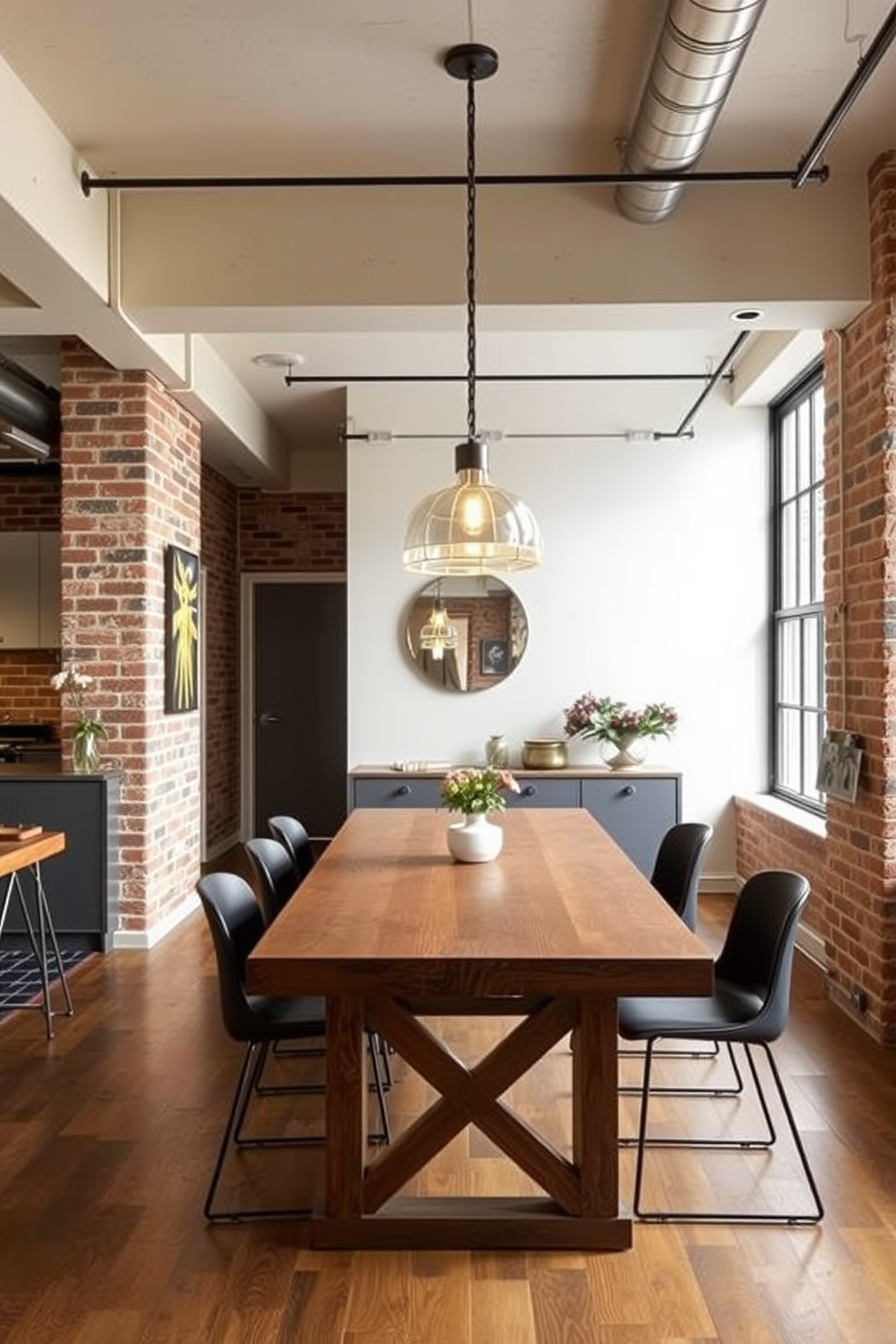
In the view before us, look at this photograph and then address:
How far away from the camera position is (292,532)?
826 centimetres

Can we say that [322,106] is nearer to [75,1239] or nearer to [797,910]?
[797,910]

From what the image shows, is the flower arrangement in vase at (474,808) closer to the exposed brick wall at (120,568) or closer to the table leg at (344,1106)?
the table leg at (344,1106)

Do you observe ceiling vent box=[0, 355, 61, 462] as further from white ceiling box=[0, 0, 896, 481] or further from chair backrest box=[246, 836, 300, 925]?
chair backrest box=[246, 836, 300, 925]

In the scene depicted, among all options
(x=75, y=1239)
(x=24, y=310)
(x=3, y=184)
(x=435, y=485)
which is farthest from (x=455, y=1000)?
(x=435, y=485)

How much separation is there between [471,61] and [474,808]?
2173 millimetres

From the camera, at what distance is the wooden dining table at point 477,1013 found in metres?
2.18

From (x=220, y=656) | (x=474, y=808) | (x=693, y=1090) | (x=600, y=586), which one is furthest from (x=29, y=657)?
(x=693, y=1090)

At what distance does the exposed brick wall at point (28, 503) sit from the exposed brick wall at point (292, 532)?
4.84 ft

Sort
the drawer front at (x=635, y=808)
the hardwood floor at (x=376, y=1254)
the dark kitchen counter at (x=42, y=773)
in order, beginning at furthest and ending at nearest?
1. the drawer front at (x=635, y=808)
2. the dark kitchen counter at (x=42, y=773)
3. the hardwood floor at (x=376, y=1254)

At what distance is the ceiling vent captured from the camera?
4.84 m

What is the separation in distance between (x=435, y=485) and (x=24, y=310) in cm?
287

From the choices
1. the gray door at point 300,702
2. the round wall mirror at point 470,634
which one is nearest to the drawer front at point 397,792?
the round wall mirror at point 470,634

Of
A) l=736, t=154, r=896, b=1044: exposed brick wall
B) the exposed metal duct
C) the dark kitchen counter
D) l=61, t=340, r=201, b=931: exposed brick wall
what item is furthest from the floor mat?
the exposed metal duct

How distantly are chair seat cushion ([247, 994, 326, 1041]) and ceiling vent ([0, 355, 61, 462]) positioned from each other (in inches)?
127
